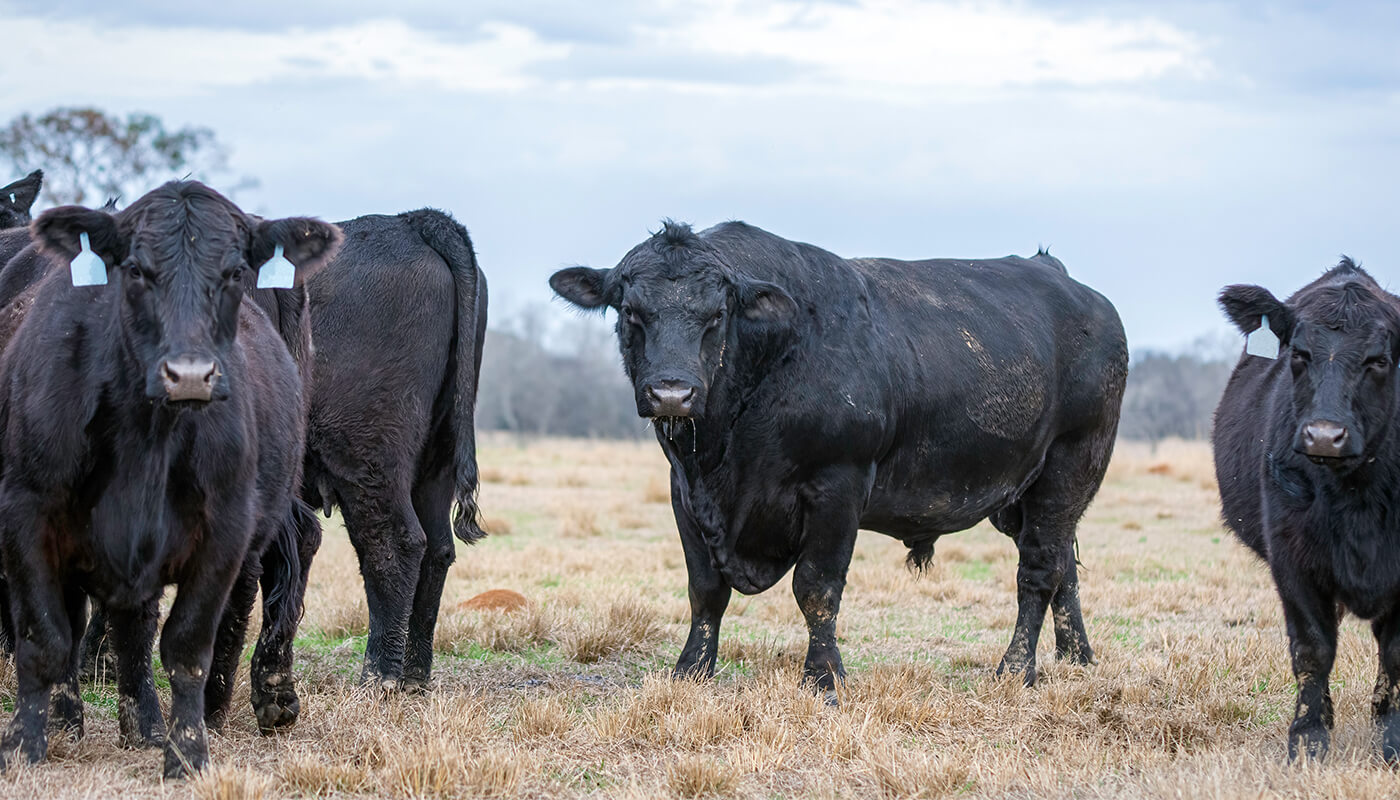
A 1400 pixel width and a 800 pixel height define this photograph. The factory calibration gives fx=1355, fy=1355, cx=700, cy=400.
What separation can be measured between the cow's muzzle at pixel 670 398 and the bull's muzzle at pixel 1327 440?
8.35 ft

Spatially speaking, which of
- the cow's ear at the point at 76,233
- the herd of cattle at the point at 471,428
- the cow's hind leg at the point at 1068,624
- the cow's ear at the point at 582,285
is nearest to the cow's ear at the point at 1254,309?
the herd of cattle at the point at 471,428

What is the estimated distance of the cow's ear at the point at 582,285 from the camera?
693cm

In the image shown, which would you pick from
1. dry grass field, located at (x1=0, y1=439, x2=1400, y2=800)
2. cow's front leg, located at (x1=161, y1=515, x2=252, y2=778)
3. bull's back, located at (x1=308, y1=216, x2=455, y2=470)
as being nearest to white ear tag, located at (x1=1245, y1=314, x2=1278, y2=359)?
dry grass field, located at (x1=0, y1=439, x2=1400, y2=800)

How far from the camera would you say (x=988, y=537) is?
1448cm

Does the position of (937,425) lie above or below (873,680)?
above

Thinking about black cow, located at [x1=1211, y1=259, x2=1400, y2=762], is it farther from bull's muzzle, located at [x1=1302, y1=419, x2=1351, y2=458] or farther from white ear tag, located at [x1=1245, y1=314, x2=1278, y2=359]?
white ear tag, located at [x1=1245, y1=314, x2=1278, y2=359]

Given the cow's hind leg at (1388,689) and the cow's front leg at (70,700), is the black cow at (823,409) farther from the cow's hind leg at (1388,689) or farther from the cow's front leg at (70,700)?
the cow's front leg at (70,700)

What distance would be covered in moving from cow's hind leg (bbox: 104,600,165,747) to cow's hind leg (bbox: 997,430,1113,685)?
4475 mm

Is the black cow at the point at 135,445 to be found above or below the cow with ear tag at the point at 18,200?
below

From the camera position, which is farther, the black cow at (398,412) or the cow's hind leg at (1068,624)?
the cow's hind leg at (1068,624)

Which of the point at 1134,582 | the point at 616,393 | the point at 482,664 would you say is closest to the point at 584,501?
the point at 1134,582

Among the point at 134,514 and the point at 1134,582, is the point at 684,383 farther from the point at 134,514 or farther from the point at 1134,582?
the point at 1134,582

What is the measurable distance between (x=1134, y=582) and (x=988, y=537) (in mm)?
3843

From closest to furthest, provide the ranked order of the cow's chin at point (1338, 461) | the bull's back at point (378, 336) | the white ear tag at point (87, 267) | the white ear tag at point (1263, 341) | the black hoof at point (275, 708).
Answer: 1. the white ear tag at point (87, 267)
2. the cow's chin at point (1338, 461)
3. the black hoof at point (275, 708)
4. the white ear tag at point (1263, 341)
5. the bull's back at point (378, 336)
